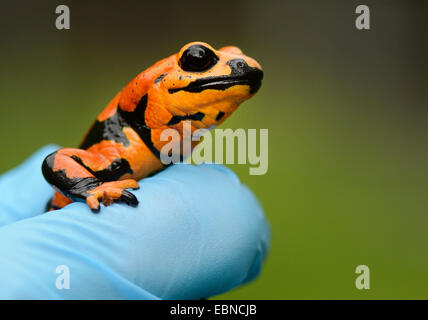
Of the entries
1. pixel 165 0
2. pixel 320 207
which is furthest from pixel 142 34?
pixel 320 207

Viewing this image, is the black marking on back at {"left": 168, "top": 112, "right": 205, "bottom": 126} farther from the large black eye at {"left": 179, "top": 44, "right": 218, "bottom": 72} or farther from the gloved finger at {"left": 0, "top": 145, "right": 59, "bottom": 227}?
the gloved finger at {"left": 0, "top": 145, "right": 59, "bottom": 227}

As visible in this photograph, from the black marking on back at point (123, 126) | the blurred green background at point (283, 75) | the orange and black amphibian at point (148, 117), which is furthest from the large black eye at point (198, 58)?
the blurred green background at point (283, 75)

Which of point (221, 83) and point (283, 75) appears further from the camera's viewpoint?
point (283, 75)

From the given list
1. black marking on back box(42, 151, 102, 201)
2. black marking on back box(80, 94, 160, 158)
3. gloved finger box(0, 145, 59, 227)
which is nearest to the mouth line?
black marking on back box(80, 94, 160, 158)

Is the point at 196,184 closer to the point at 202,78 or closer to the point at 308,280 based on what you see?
the point at 202,78

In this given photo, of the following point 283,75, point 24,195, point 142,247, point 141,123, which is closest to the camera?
point 142,247

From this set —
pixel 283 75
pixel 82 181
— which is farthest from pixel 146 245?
pixel 283 75

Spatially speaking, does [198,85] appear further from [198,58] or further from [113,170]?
[113,170]
